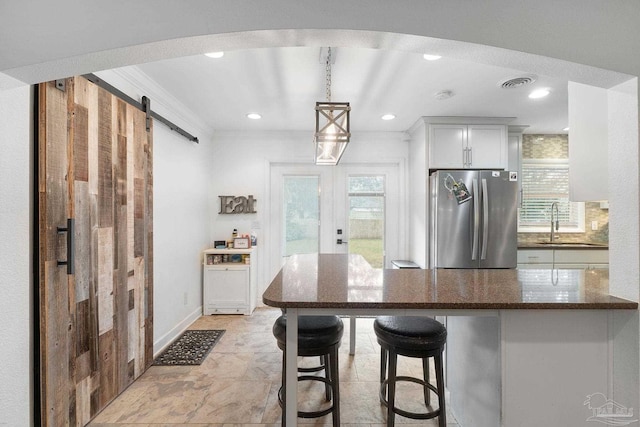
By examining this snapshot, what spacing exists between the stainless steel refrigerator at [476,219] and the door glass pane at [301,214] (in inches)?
68.9

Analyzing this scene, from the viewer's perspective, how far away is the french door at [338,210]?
438cm

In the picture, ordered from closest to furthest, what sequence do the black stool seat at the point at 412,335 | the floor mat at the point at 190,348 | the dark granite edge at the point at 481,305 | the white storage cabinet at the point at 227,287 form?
the dark granite edge at the point at 481,305 → the black stool seat at the point at 412,335 → the floor mat at the point at 190,348 → the white storage cabinet at the point at 227,287

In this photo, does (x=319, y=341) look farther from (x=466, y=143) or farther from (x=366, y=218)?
(x=466, y=143)

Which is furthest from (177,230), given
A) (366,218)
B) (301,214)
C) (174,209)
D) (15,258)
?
(366,218)

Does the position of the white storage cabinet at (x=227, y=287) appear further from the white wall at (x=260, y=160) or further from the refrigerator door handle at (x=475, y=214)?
the refrigerator door handle at (x=475, y=214)

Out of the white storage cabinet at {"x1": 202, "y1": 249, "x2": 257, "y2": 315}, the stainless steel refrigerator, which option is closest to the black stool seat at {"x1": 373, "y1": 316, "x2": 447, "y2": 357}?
the stainless steel refrigerator

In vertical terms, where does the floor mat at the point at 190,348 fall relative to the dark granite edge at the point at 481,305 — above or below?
below

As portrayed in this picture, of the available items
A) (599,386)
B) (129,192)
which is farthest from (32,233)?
(599,386)

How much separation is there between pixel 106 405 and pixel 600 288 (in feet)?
10.4

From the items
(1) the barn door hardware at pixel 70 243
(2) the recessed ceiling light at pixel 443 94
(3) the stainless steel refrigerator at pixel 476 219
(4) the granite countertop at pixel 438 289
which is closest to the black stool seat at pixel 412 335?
(4) the granite countertop at pixel 438 289

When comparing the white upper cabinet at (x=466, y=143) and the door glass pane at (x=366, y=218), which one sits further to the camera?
the door glass pane at (x=366, y=218)

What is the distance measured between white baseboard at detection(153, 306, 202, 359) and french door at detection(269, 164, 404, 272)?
3.88ft

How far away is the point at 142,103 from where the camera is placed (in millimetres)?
2533

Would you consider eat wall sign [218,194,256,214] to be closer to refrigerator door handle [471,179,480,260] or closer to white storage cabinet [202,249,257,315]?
white storage cabinet [202,249,257,315]
